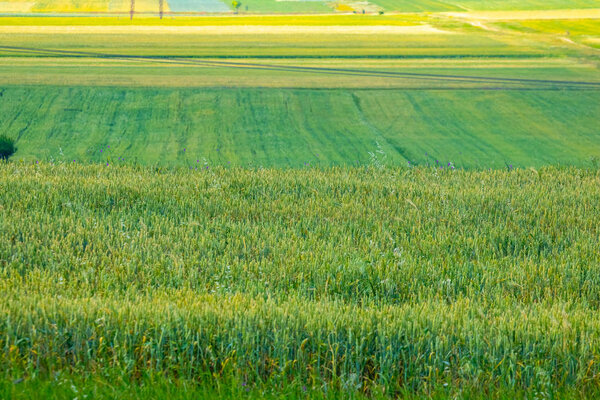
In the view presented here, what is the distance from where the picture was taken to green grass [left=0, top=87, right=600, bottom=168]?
1597 centimetres

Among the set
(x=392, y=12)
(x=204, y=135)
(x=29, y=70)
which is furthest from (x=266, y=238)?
(x=392, y=12)

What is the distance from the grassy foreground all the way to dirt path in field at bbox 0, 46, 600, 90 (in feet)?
50.5

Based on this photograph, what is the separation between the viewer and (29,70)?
23.4 m

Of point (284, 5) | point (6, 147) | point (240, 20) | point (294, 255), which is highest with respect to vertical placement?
point (284, 5)

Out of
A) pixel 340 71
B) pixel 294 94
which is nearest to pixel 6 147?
pixel 294 94

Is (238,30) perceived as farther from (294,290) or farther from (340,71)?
(294,290)

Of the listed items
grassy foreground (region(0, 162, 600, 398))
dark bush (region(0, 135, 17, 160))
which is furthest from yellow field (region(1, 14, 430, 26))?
grassy foreground (region(0, 162, 600, 398))

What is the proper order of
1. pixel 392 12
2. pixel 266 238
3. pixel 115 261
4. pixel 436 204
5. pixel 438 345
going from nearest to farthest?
1. pixel 438 345
2. pixel 115 261
3. pixel 266 238
4. pixel 436 204
5. pixel 392 12

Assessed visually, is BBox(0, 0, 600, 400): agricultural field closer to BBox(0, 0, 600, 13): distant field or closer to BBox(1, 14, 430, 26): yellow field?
BBox(1, 14, 430, 26): yellow field

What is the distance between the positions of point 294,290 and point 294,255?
921mm

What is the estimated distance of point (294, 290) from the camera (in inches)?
207

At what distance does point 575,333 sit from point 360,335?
1.39 metres

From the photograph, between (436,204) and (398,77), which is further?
(398,77)

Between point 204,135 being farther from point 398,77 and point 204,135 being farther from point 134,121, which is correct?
point 398,77
